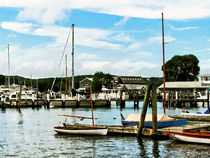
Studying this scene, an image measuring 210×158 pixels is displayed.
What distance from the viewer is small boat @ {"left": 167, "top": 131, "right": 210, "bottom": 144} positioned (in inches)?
1199

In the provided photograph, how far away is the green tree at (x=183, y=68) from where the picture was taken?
147125 mm

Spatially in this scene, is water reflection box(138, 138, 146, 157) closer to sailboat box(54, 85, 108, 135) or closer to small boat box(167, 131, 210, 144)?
small boat box(167, 131, 210, 144)

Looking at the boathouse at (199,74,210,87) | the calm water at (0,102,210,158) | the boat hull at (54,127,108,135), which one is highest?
the boathouse at (199,74,210,87)

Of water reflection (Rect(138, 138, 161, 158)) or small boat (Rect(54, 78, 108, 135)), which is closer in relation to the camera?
water reflection (Rect(138, 138, 161, 158))

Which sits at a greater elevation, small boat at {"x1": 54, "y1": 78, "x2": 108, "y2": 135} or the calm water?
small boat at {"x1": 54, "y1": 78, "x2": 108, "y2": 135}

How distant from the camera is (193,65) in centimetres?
14688

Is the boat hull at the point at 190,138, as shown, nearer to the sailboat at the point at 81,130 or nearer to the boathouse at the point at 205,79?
the sailboat at the point at 81,130

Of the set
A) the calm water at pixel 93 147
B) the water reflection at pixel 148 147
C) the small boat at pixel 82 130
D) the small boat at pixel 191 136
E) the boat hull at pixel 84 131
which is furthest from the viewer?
the small boat at pixel 82 130

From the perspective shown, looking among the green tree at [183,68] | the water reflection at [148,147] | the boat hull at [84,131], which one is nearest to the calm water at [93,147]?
the water reflection at [148,147]

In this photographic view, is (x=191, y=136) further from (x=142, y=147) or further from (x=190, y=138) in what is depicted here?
(x=142, y=147)

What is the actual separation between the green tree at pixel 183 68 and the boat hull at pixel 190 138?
118 metres

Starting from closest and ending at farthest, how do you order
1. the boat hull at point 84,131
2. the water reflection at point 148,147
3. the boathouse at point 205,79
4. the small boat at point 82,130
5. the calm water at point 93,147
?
the water reflection at point 148,147
the calm water at point 93,147
the boat hull at point 84,131
the small boat at point 82,130
the boathouse at point 205,79

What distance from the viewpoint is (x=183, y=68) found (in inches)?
5846

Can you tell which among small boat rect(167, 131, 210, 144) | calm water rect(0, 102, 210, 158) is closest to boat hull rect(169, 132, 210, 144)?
small boat rect(167, 131, 210, 144)
